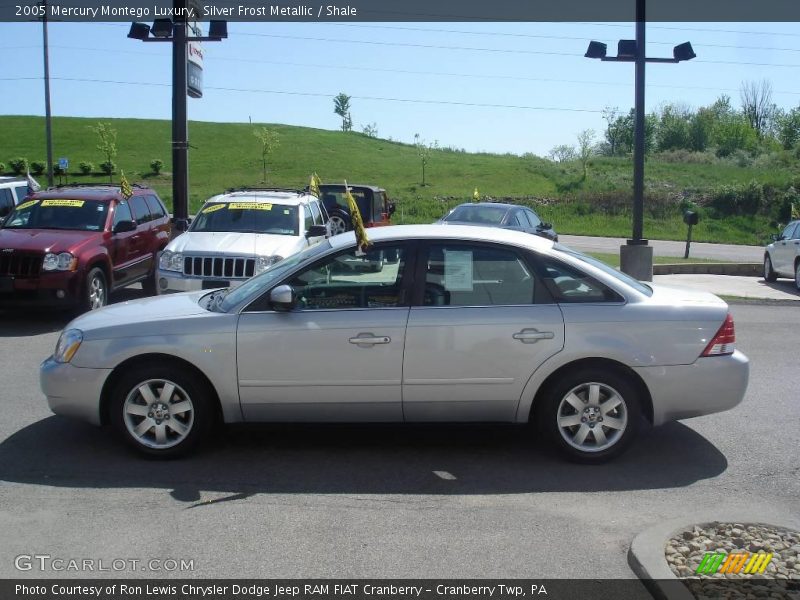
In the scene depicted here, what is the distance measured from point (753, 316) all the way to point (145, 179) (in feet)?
172

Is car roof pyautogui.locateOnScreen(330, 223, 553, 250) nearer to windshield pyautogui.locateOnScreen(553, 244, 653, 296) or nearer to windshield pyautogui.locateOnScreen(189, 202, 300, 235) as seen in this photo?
windshield pyautogui.locateOnScreen(553, 244, 653, 296)

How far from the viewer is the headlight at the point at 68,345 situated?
5.76 m

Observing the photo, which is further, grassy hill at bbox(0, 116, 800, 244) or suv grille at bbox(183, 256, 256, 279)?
grassy hill at bbox(0, 116, 800, 244)

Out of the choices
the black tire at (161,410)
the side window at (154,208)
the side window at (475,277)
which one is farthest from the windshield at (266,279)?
the side window at (154,208)

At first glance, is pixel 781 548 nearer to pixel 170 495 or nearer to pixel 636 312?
pixel 636 312

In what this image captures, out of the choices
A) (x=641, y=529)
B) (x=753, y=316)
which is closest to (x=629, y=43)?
(x=753, y=316)

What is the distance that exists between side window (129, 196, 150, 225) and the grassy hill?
24903 mm

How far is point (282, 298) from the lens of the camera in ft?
18.3

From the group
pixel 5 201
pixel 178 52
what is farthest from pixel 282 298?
pixel 5 201

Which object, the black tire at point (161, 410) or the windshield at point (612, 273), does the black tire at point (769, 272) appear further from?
the black tire at point (161, 410)

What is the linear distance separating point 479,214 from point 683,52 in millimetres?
5463

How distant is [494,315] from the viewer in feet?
18.7

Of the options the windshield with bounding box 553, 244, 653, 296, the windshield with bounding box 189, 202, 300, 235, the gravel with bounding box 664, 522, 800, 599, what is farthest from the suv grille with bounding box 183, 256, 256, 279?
the gravel with bounding box 664, 522, 800, 599

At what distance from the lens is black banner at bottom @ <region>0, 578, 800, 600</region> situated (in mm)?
3863
